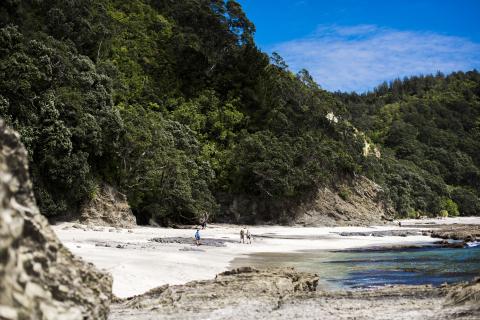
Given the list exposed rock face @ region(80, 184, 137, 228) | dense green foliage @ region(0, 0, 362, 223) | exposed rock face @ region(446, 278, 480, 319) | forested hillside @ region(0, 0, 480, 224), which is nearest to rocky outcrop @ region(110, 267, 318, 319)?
exposed rock face @ region(446, 278, 480, 319)

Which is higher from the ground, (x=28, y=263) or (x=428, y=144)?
(x=428, y=144)

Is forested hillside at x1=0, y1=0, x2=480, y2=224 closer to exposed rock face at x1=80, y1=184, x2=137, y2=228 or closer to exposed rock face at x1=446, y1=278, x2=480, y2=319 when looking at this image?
exposed rock face at x1=80, y1=184, x2=137, y2=228

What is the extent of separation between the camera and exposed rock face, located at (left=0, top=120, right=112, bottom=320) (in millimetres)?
4055

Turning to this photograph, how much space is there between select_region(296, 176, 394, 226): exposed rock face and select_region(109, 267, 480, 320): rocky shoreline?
49.5 meters

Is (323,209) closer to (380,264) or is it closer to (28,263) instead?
A: (380,264)

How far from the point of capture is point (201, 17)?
77.6 m

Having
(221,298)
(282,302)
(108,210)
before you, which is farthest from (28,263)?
(108,210)

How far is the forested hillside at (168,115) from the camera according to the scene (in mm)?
34406

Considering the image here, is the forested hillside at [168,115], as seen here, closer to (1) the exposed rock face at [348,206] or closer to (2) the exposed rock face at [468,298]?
(1) the exposed rock face at [348,206]

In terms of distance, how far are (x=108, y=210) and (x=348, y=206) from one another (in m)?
40.2

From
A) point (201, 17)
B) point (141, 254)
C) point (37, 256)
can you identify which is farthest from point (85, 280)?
point (201, 17)

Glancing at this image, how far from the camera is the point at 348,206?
68.5 metres

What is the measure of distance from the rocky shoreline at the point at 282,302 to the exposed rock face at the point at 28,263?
410 cm

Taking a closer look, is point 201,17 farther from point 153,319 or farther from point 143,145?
point 153,319
